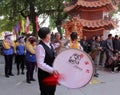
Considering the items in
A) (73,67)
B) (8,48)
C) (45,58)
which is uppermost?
(45,58)

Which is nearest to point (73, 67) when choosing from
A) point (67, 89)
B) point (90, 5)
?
point (67, 89)

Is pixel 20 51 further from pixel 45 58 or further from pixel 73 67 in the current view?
pixel 73 67

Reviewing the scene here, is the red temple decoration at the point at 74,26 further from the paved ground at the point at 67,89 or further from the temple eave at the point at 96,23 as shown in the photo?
the paved ground at the point at 67,89

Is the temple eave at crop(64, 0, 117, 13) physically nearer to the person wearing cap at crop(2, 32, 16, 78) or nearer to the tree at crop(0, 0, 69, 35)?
the person wearing cap at crop(2, 32, 16, 78)

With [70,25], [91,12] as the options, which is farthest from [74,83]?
[91,12]

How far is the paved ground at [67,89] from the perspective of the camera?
10391 millimetres

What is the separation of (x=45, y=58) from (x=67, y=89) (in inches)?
203

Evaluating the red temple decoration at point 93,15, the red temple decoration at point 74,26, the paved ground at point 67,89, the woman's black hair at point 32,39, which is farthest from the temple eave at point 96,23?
the woman's black hair at point 32,39

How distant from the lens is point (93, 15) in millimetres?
18875

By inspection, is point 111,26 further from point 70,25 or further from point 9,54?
point 9,54

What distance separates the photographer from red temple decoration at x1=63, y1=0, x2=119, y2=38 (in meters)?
18.3

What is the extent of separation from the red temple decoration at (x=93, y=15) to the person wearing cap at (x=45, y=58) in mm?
12289

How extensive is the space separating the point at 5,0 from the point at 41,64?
82.9 feet

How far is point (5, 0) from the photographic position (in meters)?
30.2
